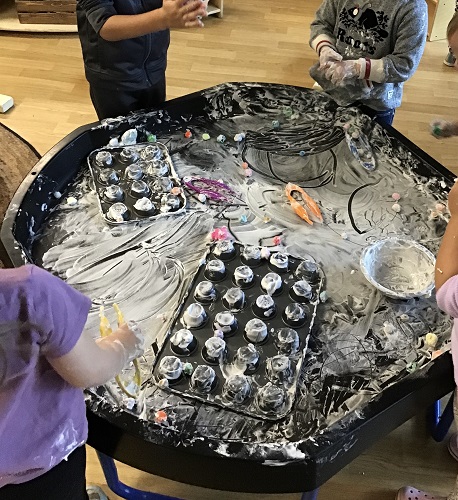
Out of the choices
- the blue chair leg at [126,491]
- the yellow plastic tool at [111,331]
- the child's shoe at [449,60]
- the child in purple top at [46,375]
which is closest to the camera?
the child in purple top at [46,375]

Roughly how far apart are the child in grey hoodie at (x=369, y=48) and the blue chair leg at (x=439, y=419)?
755mm

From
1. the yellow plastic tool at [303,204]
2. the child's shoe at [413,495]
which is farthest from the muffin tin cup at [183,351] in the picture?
the child's shoe at [413,495]

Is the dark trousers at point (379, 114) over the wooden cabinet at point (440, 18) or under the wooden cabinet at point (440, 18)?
over

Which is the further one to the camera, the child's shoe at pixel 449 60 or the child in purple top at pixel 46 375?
the child's shoe at pixel 449 60

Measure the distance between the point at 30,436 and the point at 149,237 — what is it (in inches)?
22.7

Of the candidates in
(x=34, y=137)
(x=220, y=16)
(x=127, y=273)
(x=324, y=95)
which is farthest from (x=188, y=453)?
(x=220, y=16)

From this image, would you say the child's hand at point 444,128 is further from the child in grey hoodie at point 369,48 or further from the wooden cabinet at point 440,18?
the wooden cabinet at point 440,18

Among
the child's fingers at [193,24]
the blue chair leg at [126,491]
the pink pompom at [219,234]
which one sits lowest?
the blue chair leg at [126,491]

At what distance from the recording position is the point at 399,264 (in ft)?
4.06

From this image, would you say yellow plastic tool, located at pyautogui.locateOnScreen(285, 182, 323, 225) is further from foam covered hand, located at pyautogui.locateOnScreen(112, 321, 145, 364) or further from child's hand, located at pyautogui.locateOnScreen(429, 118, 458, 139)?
foam covered hand, located at pyautogui.locateOnScreen(112, 321, 145, 364)

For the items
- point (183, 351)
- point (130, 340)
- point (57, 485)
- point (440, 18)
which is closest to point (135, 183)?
point (183, 351)

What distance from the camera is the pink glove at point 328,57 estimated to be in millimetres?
1500

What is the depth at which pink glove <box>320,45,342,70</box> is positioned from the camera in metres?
1.50

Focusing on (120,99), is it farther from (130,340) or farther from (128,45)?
(130,340)
